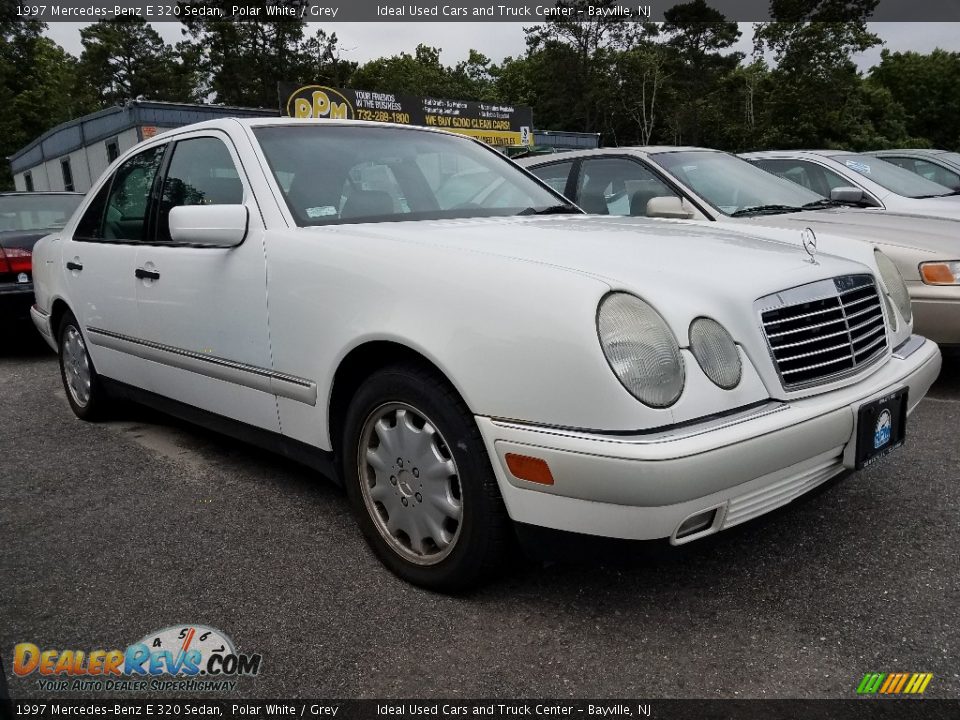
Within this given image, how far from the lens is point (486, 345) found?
2.07 m

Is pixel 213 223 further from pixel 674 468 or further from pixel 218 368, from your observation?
pixel 674 468

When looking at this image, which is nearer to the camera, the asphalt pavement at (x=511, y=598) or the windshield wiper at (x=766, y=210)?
the asphalt pavement at (x=511, y=598)

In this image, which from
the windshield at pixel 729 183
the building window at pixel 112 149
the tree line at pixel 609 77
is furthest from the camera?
the tree line at pixel 609 77

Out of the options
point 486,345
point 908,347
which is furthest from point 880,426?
point 486,345

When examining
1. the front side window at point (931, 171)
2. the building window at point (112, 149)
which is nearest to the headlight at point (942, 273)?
the front side window at point (931, 171)

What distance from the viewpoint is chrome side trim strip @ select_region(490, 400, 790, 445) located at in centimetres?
190

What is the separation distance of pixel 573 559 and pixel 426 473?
20.3 inches

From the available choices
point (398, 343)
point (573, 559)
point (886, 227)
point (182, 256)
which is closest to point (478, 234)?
point (398, 343)

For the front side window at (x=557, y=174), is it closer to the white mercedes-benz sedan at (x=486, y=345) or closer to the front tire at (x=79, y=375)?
the white mercedes-benz sedan at (x=486, y=345)

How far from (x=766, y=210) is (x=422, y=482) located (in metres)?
3.57

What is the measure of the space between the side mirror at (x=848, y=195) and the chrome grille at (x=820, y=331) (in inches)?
136

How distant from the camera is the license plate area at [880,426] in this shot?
2270mm

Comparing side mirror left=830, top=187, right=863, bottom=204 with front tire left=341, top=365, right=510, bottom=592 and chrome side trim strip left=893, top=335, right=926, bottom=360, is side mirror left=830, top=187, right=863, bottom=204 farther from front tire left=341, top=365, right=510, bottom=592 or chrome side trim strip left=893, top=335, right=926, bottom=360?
A: front tire left=341, top=365, right=510, bottom=592

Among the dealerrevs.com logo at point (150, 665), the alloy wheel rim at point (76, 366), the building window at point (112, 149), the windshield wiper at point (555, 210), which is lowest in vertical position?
the dealerrevs.com logo at point (150, 665)
